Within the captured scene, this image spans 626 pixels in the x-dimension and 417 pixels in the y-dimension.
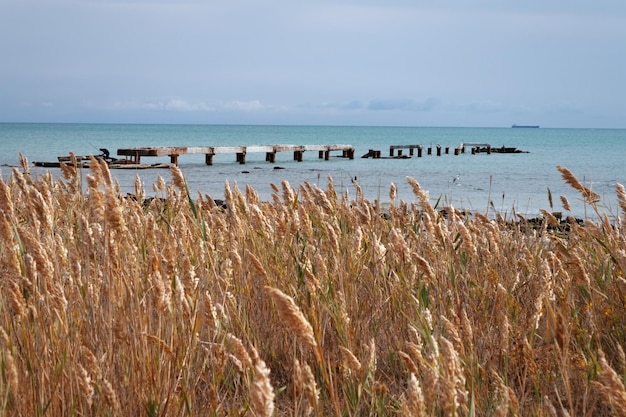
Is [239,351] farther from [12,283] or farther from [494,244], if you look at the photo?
[494,244]

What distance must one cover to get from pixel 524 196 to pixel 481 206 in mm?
4207

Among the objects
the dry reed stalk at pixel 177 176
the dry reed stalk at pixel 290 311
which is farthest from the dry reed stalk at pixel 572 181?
the dry reed stalk at pixel 290 311

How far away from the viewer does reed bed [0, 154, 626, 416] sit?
170 centimetres

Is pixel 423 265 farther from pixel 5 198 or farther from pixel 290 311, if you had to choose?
pixel 5 198

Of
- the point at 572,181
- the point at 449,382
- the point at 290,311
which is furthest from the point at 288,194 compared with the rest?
the point at 290,311

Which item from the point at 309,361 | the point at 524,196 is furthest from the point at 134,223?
the point at 524,196

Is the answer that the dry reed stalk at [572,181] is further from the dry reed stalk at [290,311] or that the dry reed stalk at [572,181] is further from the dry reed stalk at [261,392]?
the dry reed stalk at [261,392]

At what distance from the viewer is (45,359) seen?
2.07 meters

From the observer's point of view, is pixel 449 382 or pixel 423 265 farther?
pixel 423 265

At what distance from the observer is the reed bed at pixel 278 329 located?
1703mm

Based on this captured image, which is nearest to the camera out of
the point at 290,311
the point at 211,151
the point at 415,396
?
the point at 290,311

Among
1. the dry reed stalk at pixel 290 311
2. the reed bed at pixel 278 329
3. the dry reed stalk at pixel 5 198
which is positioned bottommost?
the reed bed at pixel 278 329

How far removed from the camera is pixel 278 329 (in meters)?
3.19

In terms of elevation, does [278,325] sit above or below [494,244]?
below
